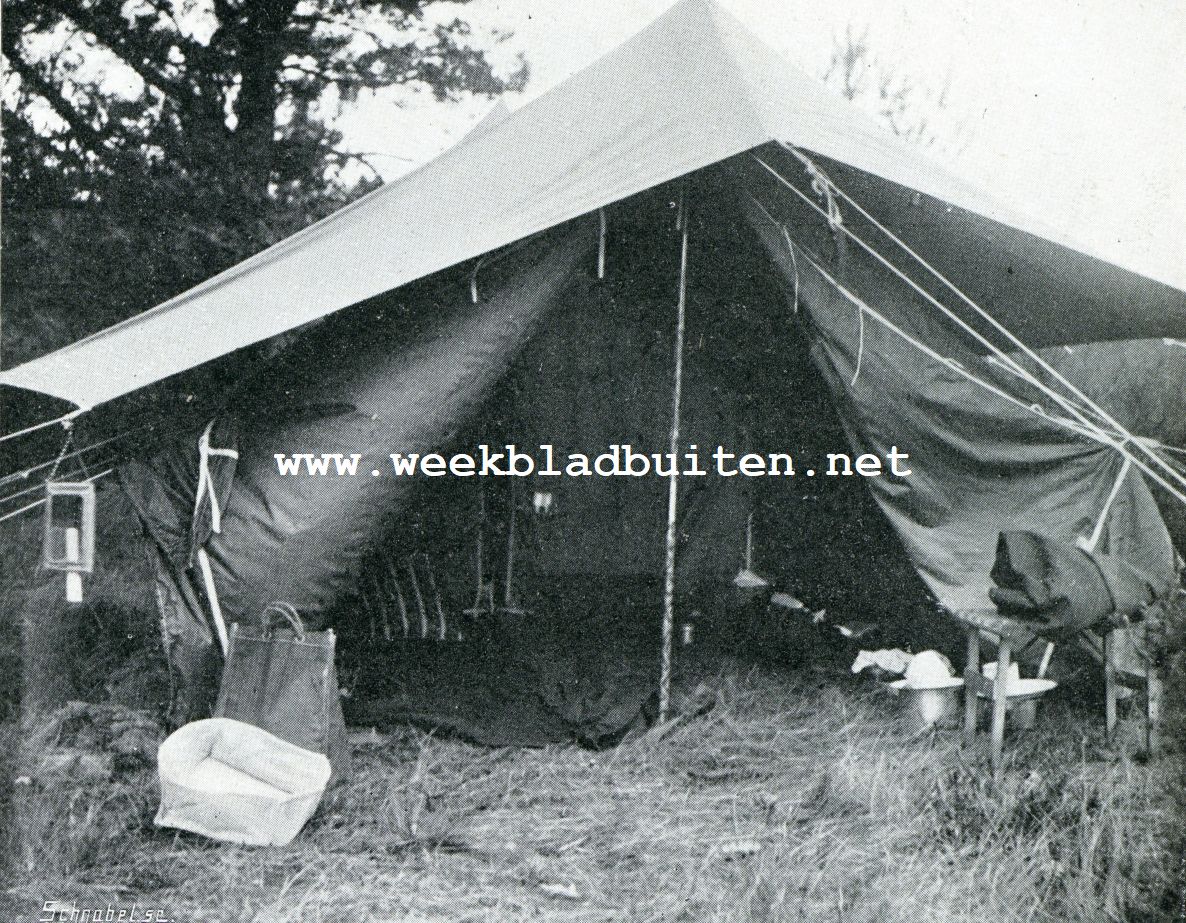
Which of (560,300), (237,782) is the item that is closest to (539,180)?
(560,300)

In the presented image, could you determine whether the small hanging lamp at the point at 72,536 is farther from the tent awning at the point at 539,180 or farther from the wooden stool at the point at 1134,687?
the wooden stool at the point at 1134,687

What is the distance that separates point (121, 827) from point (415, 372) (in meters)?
1.51

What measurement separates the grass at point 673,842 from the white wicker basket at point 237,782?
5cm

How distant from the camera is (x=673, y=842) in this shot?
2695 millimetres

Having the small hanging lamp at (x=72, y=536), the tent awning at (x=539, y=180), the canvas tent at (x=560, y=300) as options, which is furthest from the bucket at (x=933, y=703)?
the small hanging lamp at (x=72, y=536)

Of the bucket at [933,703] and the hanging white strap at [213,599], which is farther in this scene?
the bucket at [933,703]

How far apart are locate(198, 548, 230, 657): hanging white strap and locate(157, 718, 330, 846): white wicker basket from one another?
323 mm

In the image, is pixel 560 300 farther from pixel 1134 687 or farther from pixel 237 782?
pixel 1134 687

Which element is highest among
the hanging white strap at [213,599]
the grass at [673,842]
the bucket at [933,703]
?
the hanging white strap at [213,599]

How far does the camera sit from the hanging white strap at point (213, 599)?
3127 mm

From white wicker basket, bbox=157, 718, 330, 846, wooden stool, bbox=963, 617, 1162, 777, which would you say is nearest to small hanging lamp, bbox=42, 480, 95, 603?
white wicker basket, bbox=157, 718, 330, 846

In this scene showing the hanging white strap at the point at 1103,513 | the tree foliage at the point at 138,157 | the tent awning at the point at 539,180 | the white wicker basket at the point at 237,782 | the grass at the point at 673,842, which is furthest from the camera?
the tree foliage at the point at 138,157

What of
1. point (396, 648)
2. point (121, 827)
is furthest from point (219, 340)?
point (396, 648)

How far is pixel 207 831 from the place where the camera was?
2.59 meters
